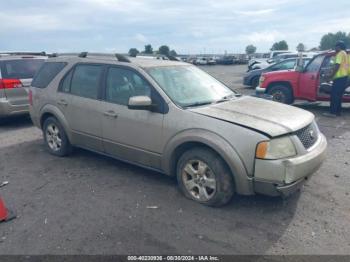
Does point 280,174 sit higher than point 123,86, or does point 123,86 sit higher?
point 123,86

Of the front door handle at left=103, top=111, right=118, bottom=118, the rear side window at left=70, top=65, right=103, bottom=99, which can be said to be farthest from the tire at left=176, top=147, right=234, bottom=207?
the rear side window at left=70, top=65, right=103, bottom=99

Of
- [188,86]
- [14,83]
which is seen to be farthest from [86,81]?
[14,83]

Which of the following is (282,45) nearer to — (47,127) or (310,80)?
(310,80)

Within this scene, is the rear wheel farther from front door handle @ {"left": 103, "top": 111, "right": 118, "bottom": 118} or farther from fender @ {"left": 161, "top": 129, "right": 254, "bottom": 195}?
fender @ {"left": 161, "top": 129, "right": 254, "bottom": 195}

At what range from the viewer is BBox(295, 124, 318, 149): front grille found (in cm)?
358

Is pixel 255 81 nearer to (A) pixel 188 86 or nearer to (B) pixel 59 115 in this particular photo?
(A) pixel 188 86

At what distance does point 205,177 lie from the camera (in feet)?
12.2

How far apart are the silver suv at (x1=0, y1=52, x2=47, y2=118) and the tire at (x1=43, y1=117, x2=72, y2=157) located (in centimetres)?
258

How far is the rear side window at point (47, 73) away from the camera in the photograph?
18.2 feet

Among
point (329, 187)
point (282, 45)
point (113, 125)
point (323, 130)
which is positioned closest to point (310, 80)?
point (323, 130)

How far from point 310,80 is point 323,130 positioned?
2.44 metres

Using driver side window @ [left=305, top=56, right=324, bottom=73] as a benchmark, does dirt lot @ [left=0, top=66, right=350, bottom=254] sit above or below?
below

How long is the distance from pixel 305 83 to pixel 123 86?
6.60 m

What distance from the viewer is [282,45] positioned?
76.4 m
